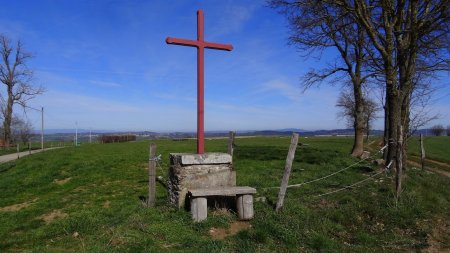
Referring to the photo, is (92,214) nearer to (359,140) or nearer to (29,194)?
(29,194)

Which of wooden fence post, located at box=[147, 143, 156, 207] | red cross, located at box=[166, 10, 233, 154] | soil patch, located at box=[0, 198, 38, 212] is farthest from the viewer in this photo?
soil patch, located at box=[0, 198, 38, 212]

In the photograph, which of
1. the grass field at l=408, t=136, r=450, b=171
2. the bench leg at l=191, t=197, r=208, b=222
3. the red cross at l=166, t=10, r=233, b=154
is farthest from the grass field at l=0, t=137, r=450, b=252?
the grass field at l=408, t=136, r=450, b=171

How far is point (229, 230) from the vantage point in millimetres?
7410

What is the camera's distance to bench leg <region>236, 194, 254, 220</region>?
26.2ft

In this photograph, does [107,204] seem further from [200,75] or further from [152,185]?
[200,75]

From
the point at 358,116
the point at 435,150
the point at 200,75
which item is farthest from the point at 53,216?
the point at 435,150

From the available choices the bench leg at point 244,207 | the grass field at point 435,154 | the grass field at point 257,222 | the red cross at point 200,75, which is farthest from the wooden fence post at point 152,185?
the grass field at point 435,154

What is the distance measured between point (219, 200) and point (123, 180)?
24.4ft

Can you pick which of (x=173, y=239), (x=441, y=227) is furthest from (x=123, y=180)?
(x=441, y=227)

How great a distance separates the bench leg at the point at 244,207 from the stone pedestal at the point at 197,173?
802mm

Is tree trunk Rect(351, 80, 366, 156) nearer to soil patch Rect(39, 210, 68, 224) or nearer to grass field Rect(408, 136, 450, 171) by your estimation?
grass field Rect(408, 136, 450, 171)

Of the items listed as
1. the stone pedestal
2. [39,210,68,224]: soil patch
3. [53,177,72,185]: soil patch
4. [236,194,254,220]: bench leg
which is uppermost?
the stone pedestal

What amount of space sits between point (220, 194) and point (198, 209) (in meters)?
0.54

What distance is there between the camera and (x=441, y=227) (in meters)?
7.99
